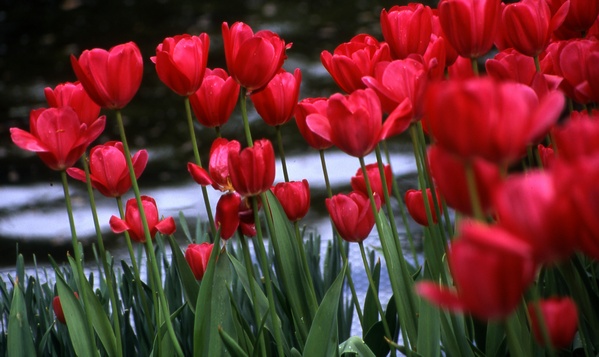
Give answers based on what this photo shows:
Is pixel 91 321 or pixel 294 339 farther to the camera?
pixel 294 339

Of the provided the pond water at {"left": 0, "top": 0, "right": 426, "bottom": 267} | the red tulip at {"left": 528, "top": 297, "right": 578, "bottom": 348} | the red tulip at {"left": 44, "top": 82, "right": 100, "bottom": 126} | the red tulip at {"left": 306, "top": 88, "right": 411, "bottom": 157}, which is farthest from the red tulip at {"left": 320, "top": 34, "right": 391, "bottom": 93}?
the pond water at {"left": 0, "top": 0, "right": 426, "bottom": 267}

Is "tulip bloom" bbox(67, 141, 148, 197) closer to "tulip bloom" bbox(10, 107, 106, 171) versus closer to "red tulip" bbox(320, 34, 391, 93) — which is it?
"tulip bloom" bbox(10, 107, 106, 171)

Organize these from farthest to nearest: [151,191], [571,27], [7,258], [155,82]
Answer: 1. [155,82]
2. [151,191]
3. [7,258]
4. [571,27]

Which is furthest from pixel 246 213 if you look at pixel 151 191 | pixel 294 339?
pixel 151 191

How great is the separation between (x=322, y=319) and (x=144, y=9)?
4.34 metres

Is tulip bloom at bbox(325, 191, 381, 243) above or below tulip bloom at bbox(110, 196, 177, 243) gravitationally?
below

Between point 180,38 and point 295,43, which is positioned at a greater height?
point 295,43

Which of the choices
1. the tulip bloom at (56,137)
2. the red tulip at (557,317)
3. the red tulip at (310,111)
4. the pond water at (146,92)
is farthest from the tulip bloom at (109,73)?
the pond water at (146,92)

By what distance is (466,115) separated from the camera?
1.11 feet

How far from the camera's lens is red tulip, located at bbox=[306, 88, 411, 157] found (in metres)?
0.67

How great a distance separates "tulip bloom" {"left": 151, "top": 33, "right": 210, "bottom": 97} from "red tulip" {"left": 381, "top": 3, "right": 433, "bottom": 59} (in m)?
0.19

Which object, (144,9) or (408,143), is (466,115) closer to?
(408,143)

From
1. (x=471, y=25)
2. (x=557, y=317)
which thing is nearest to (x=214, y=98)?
(x=471, y=25)

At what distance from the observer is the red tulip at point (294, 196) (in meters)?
0.95
